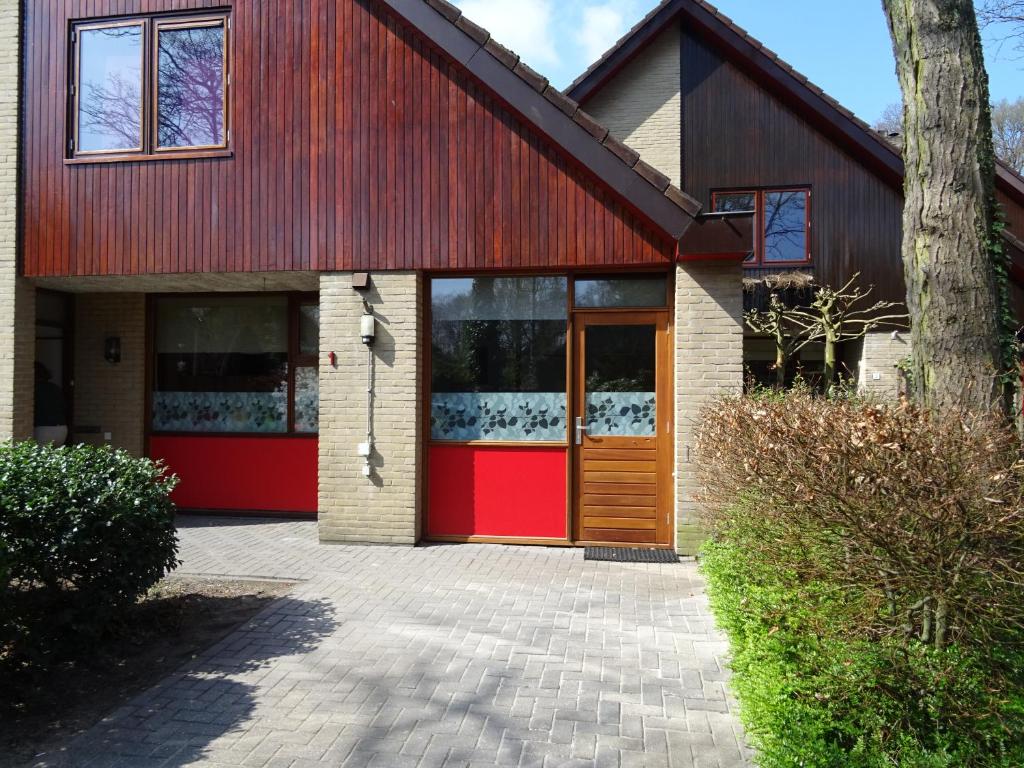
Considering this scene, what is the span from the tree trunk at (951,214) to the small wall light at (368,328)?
5003 millimetres

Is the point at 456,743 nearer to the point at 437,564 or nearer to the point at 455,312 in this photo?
the point at 437,564

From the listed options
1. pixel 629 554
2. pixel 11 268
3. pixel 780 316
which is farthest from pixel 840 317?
pixel 11 268

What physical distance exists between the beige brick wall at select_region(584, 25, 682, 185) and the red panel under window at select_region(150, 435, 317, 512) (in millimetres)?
8167

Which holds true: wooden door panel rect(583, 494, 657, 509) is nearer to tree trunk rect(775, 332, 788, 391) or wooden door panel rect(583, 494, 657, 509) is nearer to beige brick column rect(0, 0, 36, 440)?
tree trunk rect(775, 332, 788, 391)

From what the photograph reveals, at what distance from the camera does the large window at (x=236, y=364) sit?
8500 millimetres

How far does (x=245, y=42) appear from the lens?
7.27 m

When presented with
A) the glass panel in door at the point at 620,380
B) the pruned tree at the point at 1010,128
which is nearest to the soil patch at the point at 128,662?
the glass panel in door at the point at 620,380

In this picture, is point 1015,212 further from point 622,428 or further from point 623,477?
point 623,477

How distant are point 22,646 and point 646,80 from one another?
12439mm

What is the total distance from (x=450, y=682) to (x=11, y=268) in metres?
7.48

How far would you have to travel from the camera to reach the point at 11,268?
7.55 meters

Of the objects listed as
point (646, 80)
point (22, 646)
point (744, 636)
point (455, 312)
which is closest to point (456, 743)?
point (744, 636)

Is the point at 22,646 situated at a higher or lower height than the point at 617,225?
lower

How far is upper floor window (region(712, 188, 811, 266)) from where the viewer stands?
36.8ft
